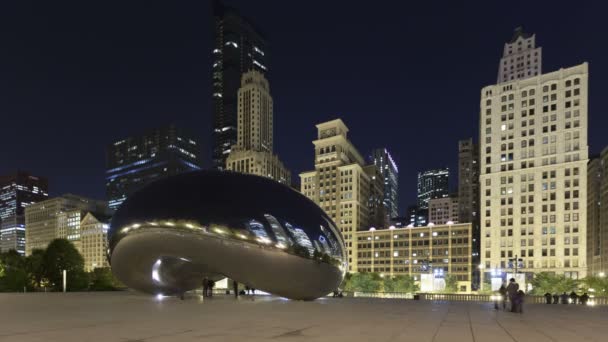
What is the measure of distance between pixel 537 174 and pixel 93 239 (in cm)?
17156

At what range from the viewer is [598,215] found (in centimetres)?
15250

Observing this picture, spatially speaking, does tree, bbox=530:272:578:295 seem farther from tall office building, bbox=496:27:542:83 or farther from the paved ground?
the paved ground

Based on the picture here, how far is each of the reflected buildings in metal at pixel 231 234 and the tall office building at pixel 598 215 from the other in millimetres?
146365

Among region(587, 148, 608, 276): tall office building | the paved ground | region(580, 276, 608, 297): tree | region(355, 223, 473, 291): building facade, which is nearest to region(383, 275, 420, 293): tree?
region(355, 223, 473, 291): building facade

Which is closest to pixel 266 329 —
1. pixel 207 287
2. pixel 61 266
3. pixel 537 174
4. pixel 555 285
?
pixel 207 287

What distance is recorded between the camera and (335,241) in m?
21.5

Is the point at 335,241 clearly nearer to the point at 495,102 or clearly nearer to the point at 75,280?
the point at 75,280

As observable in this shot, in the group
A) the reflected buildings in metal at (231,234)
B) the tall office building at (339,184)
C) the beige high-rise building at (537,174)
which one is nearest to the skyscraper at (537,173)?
the beige high-rise building at (537,174)

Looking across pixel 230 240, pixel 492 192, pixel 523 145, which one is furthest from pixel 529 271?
pixel 230 240

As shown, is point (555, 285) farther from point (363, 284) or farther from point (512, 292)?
point (512, 292)

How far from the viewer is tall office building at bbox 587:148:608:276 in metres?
139

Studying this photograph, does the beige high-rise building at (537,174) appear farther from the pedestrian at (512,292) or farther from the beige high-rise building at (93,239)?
the beige high-rise building at (93,239)

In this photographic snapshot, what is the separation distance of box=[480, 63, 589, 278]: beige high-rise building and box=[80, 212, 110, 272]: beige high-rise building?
149638mm

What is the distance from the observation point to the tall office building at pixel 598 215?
5487 inches
